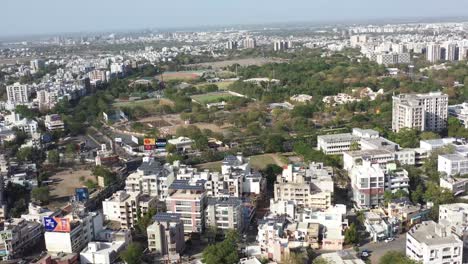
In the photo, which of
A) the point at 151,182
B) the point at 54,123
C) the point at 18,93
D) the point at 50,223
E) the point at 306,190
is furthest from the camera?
the point at 18,93

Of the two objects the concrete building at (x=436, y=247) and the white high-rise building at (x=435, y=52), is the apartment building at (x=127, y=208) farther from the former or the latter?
the white high-rise building at (x=435, y=52)

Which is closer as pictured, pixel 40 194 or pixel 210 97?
pixel 40 194

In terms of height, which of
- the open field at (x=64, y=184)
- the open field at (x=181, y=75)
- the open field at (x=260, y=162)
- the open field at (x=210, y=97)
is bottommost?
the open field at (x=64, y=184)

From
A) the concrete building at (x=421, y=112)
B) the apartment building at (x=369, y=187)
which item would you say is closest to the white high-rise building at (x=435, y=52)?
the concrete building at (x=421, y=112)

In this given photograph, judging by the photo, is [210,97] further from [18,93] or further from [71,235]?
[71,235]

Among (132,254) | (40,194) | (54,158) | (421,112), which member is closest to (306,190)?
(132,254)

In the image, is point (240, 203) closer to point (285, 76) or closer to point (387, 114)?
point (387, 114)

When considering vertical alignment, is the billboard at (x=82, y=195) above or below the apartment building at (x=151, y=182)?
below
